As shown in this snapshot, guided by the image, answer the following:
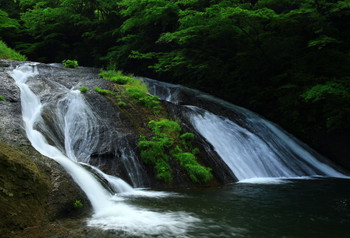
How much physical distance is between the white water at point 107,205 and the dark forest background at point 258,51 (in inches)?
266

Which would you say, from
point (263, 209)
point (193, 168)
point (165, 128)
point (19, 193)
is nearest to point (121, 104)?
point (165, 128)

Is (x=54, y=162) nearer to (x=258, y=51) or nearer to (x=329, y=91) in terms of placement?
(x=329, y=91)

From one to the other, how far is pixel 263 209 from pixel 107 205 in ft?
9.10

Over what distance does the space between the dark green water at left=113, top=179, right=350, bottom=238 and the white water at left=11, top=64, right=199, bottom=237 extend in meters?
0.25

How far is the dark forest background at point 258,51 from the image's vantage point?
410 inches

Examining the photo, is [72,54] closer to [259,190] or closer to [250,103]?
[250,103]

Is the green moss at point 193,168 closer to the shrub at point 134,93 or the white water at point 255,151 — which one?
the white water at point 255,151

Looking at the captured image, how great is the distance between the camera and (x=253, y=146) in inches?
364

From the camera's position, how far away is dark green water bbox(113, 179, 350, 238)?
3988 mm

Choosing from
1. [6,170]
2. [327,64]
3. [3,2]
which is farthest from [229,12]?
[3,2]

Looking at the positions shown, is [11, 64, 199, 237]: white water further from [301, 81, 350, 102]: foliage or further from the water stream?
[301, 81, 350, 102]: foliage

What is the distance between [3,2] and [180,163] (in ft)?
72.4

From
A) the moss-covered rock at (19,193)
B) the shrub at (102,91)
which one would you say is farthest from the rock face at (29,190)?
the shrub at (102,91)

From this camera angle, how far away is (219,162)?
7.86m
